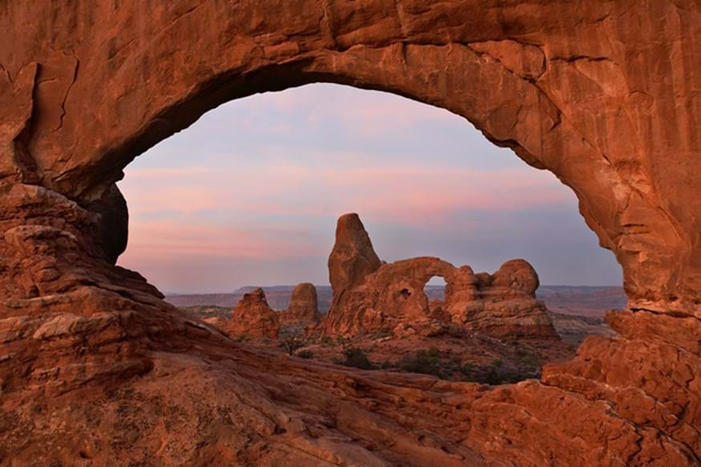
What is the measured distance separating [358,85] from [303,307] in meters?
40.6

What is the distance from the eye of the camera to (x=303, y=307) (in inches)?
1874

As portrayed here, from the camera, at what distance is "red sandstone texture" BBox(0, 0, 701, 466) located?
562 cm

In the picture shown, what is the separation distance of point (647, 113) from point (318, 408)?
6.01 metres

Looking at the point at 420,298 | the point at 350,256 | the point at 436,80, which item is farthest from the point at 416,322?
the point at 436,80

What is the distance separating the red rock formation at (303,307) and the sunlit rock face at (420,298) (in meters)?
11.2

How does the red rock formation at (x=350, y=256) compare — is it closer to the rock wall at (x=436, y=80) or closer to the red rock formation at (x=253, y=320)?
the red rock formation at (x=253, y=320)

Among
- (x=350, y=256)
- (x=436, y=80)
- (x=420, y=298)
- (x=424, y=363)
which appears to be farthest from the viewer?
(x=350, y=256)

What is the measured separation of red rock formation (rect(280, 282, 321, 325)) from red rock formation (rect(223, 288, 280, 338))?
20.5 metres

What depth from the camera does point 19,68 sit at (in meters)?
8.28

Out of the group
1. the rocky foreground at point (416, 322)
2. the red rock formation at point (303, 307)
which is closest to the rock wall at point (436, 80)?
the rocky foreground at point (416, 322)

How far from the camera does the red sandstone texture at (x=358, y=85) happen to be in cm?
562

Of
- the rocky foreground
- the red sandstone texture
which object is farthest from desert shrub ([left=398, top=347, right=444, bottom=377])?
the red sandstone texture

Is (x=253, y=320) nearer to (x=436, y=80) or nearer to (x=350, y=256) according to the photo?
(x=350, y=256)

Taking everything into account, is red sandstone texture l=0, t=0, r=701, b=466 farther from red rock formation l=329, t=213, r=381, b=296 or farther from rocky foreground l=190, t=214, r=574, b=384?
red rock formation l=329, t=213, r=381, b=296
